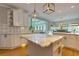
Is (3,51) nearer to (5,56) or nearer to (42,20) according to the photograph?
(5,56)

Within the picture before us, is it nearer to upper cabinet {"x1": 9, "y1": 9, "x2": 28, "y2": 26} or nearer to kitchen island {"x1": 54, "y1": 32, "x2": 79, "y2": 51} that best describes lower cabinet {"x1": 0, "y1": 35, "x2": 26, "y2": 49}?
upper cabinet {"x1": 9, "y1": 9, "x2": 28, "y2": 26}

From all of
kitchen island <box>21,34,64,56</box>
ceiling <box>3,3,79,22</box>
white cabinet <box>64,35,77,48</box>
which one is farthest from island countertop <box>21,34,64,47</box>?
ceiling <box>3,3,79,22</box>

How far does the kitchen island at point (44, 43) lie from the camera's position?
1.38 metres

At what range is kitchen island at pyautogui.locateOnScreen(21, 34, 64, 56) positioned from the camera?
1.38m

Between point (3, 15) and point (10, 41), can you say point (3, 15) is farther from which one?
point (10, 41)

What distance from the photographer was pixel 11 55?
4.43ft

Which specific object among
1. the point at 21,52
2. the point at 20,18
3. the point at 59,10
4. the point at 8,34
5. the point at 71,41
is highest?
the point at 59,10

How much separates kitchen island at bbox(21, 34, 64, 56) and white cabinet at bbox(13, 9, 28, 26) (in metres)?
0.17

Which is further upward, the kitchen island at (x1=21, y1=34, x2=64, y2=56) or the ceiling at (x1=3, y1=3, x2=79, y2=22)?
the ceiling at (x1=3, y1=3, x2=79, y2=22)


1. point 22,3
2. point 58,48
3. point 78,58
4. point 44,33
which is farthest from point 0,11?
point 78,58

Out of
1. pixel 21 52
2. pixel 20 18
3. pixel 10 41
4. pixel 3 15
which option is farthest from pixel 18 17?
pixel 21 52

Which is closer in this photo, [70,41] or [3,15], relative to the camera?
[3,15]

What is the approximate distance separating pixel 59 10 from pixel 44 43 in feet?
1.51

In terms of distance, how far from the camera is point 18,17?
138 centimetres
